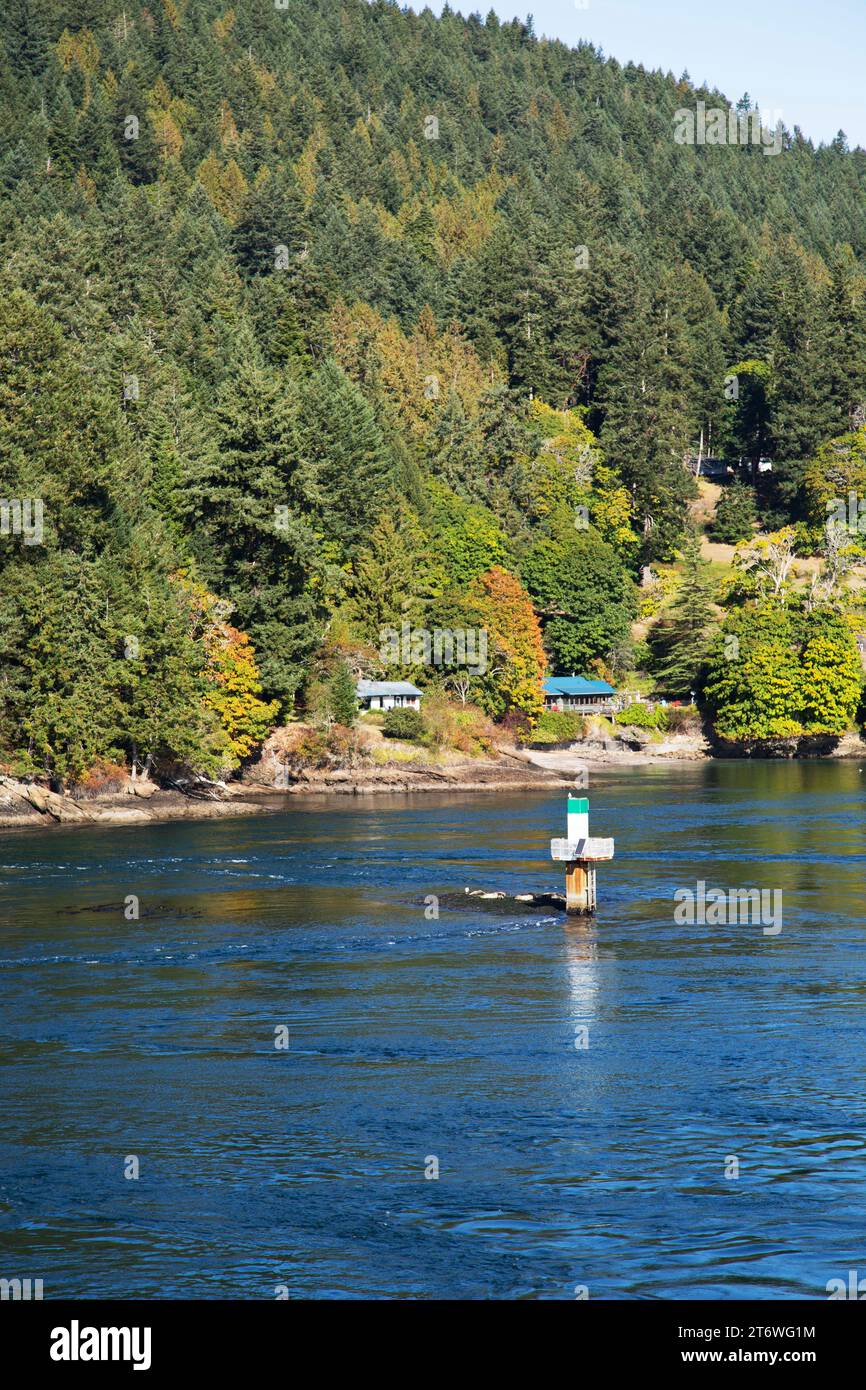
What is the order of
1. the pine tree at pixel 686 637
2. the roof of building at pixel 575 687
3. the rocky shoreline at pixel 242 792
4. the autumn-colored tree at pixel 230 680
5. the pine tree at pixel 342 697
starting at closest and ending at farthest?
the rocky shoreline at pixel 242 792 < the autumn-colored tree at pixel 230 680 < the pine tree at pixel 342 697 < the roof of building at pixel 575 687 < the pine tree at pixel 686 637

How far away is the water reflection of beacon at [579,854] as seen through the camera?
158 ft

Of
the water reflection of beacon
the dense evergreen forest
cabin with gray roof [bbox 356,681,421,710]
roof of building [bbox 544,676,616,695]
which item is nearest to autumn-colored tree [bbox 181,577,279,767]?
the dense evergreen forest

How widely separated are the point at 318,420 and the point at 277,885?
68.8m

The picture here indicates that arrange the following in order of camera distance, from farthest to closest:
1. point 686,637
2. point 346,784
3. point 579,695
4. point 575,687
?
point 686,637, point 575,687, point 579,695, point 346,784

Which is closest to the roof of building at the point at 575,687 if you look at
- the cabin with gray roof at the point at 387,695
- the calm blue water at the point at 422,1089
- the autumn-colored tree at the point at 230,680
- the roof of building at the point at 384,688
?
the cabin with gray roof at the point at 387,695

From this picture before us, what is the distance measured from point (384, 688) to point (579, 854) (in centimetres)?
6111

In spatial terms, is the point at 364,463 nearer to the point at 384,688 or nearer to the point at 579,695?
the point at 384,688

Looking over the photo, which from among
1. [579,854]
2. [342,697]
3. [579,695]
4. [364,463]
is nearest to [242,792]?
[342,697]

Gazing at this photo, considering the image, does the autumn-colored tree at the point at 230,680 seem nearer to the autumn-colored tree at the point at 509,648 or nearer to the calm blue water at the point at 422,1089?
the autumn-colored tree at the point at 509,648

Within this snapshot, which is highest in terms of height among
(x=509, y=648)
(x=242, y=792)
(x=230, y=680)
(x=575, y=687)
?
(x=509, y=648)

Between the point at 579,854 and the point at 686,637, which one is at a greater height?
the point at 686,637

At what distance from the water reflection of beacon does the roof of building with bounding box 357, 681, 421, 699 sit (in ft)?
189

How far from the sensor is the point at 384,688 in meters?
109

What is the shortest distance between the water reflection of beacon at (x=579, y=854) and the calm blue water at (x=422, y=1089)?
1.30 metres
